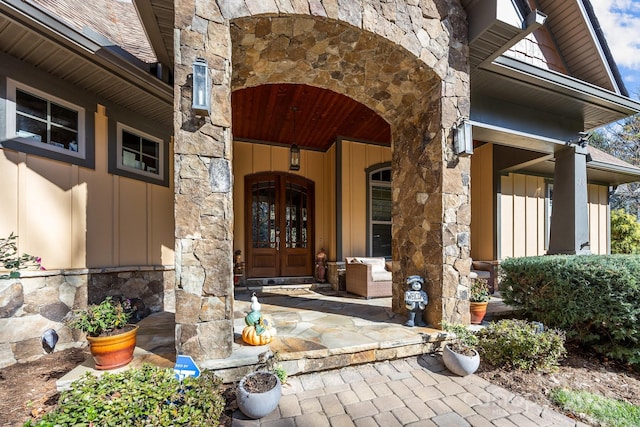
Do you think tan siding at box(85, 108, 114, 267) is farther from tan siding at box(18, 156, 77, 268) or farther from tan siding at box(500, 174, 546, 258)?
tan siding at box(500, 174, 546, 258)

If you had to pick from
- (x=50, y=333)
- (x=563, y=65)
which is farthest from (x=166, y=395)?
(x=563, y=65)

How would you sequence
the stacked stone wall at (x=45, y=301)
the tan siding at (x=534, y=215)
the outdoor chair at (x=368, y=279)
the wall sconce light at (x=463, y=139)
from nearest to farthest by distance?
the stacked stone wall at (x=45, y=301) → the wall sconce light at (x=463, y=139) → the outdoor chair at (x=368, y=279) → the tan siding at (x=534, y=215)

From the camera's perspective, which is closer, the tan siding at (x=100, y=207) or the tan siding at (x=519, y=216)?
the tan siding at (x=100, y=207)

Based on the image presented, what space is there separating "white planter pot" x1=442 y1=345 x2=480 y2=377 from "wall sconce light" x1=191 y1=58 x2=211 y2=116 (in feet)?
9.79

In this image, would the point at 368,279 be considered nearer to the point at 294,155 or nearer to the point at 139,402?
the point at 294,155

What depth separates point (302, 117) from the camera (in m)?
5.01

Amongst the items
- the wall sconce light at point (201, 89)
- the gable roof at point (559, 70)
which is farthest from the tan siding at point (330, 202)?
the wall sconce light at point (201, 89)

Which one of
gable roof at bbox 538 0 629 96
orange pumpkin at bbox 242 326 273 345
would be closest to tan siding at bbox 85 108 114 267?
orange pumpkin at bbox 242 326 273 345

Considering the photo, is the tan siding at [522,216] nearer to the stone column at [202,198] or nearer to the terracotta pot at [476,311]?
the terracotta pot at [476,311]

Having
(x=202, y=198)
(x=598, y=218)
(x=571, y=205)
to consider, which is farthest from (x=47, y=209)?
(x=598, y=218)

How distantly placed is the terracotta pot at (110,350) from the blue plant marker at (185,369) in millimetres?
588

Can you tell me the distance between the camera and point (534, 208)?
21.4 ft

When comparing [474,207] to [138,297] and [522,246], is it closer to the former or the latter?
[522,246]

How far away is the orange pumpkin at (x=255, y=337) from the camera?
2566 millimetres
